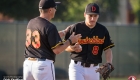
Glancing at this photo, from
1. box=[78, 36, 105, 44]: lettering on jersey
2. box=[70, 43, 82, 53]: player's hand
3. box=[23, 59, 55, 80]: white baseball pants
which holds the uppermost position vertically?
box=[78, 36, 105, 44]: lettering on jersey

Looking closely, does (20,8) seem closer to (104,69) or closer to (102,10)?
(102,10)

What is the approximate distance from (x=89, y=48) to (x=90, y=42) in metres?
0.11

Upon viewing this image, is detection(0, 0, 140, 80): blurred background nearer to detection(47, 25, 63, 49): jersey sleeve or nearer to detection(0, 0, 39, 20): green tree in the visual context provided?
detection(0, 0, 39, 20): green tree

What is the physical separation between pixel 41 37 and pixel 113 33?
42.3 ft

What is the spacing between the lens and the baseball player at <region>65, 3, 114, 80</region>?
25.6ft

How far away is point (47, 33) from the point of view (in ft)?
21.2

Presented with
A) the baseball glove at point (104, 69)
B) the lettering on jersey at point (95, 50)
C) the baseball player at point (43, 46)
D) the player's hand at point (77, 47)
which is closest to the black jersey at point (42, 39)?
the baseball player at point (43, 46)

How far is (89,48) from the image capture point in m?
7.98

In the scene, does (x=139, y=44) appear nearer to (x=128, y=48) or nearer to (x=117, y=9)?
(x=128, y=48)

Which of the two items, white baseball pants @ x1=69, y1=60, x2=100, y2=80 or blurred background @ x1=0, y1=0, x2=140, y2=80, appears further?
blurred background @ x1=0, y1=0, x2=140, y2=80

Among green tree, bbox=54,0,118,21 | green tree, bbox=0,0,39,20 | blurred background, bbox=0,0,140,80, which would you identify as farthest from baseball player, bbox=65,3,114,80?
green tree, bbox=54,0,118,21

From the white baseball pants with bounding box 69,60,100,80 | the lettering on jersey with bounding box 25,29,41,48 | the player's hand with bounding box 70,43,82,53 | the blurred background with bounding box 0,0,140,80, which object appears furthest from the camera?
the blurred background with bounding box 0,0,140,80

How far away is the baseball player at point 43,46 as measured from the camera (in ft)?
21.3

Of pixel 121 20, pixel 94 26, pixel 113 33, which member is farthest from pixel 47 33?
pixel 121 20
